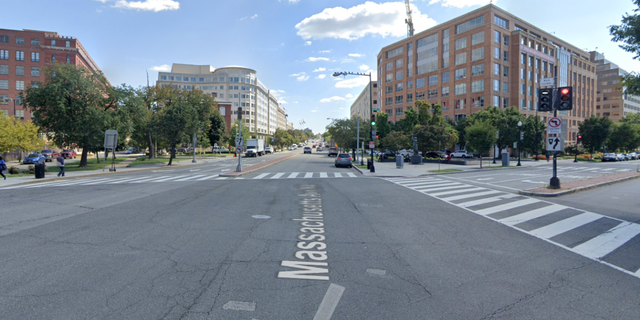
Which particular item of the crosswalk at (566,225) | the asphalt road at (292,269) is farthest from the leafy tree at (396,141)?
the asphalt road at (292,269)

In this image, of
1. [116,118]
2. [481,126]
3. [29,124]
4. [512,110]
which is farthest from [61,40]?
[512,110]

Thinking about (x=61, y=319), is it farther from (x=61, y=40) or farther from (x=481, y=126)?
(x=61, y=40)

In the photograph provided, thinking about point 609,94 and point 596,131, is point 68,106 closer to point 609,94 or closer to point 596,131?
point 596,131

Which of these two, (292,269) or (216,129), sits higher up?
(216,129)

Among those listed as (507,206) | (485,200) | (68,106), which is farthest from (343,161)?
(68,106)

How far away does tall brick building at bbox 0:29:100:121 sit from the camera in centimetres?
6962

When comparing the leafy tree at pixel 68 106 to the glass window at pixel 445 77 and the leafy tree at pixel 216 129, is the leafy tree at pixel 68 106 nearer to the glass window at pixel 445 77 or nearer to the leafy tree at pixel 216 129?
the leafy tree at pixel 216 129

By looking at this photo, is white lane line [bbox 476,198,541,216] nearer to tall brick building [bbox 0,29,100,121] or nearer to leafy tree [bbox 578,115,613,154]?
leafy tree [bbox 578,115,613,154]

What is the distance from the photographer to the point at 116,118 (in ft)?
103

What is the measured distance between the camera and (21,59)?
233 feet

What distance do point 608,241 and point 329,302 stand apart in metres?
7.12

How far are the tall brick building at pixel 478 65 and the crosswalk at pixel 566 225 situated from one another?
58.6 metres

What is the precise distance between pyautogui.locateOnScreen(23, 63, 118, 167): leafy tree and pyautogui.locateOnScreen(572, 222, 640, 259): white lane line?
3389cm

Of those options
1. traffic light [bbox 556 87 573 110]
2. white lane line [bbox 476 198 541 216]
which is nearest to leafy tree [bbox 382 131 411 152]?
traffic light [bbox 556 87 573 110]
